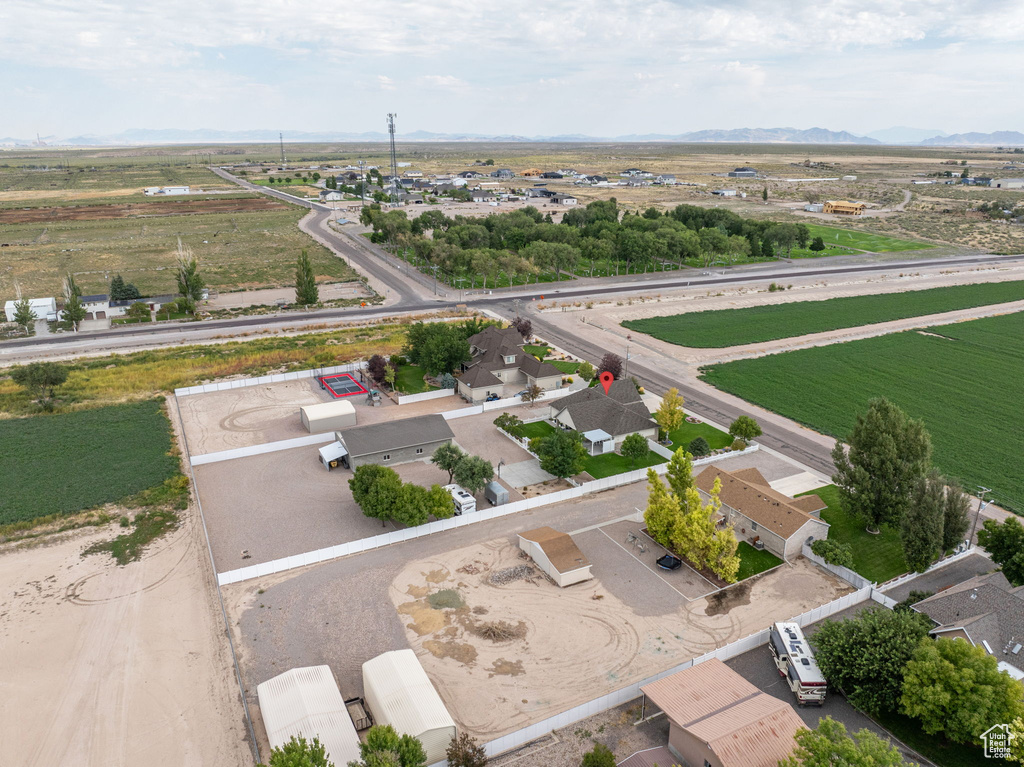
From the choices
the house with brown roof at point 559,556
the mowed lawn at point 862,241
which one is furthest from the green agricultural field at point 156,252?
the mowed lawn at point 862,241

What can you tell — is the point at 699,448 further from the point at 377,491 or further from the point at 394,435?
the point at 377,491

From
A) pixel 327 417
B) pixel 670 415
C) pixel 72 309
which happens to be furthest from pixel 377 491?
pixel 72 309

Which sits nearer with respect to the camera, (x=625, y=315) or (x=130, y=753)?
(x=130, y=753)

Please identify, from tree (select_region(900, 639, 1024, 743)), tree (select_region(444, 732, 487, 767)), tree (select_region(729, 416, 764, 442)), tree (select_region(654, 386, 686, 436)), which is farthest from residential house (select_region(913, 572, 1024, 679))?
tree (select_region(654, 386, 686, 436))

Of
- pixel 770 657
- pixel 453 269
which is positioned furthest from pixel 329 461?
pixel 453 269

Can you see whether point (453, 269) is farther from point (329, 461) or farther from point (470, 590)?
point (470, 590)

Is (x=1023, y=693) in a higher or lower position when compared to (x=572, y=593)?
higher

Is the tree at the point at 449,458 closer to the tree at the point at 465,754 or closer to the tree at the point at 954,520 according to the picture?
the tree at the point at 465,754
